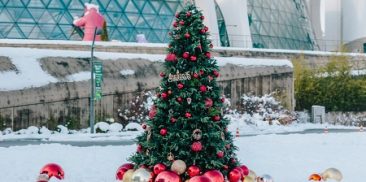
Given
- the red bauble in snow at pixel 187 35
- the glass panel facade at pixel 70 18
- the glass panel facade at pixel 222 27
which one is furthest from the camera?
the glass panel facade at pixel 222 27

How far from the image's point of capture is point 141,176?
36.2ft

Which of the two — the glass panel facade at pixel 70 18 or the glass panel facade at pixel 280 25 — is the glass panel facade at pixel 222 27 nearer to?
the glass panel facade at pixel 280 25

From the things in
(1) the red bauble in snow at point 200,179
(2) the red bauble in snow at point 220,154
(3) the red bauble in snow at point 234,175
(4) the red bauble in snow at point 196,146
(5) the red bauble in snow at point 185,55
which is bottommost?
(3) the red bauble in snow at point 234,175

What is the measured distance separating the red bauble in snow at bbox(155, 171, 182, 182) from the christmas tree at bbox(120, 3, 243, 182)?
185 mm

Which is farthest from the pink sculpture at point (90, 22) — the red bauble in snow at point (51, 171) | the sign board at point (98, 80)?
the red bauble in snow at point (51, 171)

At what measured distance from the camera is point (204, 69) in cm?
1152

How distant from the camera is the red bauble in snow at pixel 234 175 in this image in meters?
11.5

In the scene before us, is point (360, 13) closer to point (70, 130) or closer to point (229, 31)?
point (229, 31)

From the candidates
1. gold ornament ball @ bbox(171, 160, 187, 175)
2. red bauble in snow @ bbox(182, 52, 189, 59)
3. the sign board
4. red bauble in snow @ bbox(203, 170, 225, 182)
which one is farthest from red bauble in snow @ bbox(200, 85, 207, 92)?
the sign board

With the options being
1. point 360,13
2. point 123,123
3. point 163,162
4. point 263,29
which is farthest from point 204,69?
point 360,13

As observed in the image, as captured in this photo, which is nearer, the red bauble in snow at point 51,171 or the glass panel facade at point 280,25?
the red bauble in snow at point 51,171

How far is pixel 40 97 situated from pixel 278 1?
4265 cm

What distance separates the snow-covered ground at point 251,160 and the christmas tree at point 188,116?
2.19 m

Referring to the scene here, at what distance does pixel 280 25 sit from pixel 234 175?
5635 cm
